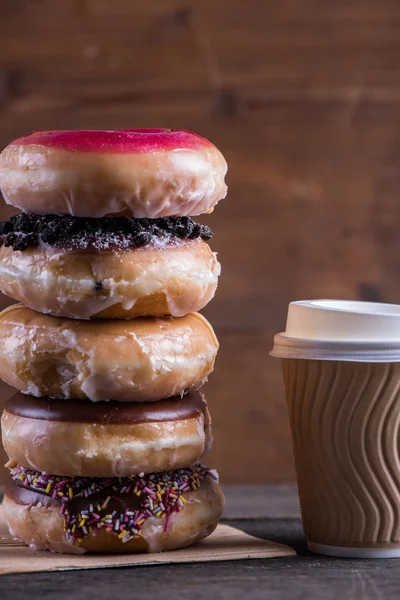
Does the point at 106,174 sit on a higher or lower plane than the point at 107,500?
higher

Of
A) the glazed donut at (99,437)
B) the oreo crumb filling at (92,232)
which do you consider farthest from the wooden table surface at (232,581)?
the oreo crumb filling at (92,232)

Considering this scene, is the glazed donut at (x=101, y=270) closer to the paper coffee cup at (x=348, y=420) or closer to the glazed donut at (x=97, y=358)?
the glazed donut at (x=97, y=358)

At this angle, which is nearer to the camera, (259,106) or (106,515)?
(106,515)

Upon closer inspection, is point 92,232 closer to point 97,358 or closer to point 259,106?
point 97,358

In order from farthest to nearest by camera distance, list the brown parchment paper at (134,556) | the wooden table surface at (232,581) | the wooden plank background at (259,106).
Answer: the wooden plank background at (259,106), the brown parchment paper at (134,556), the wooden table surface at (232,581)

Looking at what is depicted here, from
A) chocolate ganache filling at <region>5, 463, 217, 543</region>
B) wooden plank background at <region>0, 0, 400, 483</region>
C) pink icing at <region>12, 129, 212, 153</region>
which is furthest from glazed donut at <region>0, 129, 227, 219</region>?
wooden plank background at <region>0, 0, 400, 483</region>

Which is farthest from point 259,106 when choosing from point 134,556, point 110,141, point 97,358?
point 134,556

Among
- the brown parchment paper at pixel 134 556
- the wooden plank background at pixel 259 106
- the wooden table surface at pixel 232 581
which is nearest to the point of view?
the wooden table surface at pixel 232 581
